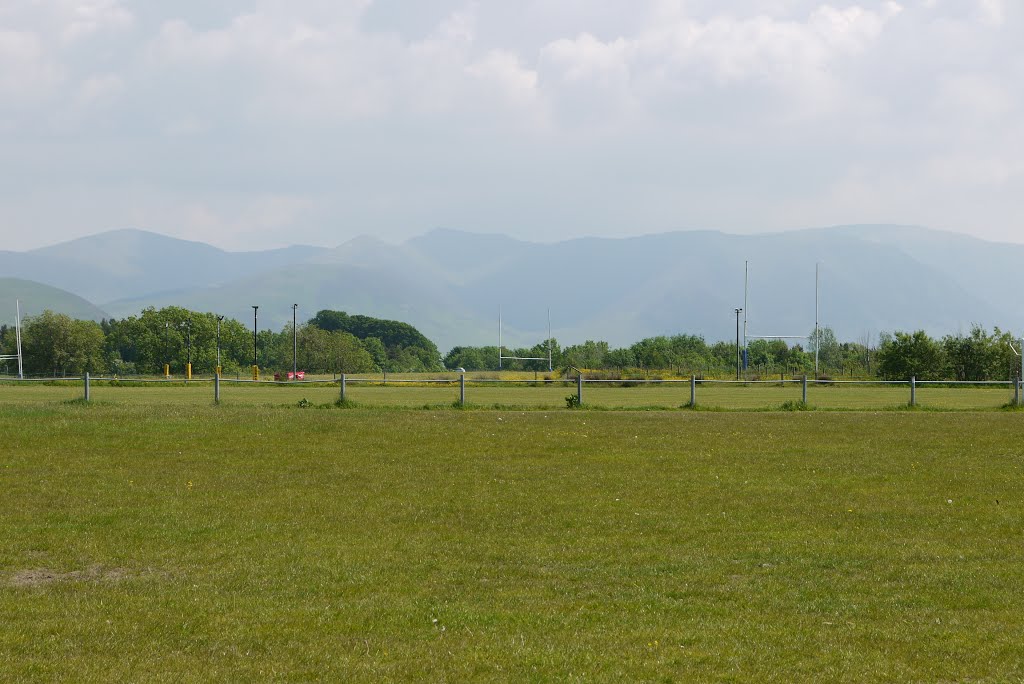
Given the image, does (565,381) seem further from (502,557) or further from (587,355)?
(587,355)

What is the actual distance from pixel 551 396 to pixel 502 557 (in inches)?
1376

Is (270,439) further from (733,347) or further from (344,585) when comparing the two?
(733,347)

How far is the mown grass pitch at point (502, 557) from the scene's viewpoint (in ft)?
25.2

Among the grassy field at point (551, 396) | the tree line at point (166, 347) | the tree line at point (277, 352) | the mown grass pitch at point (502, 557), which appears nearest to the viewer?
the mown grass pitch at point (502, 557)

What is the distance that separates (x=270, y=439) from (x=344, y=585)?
1259 centimetres

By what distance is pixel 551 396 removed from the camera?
46.5 meters

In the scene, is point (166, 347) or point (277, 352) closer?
point (166, 347)

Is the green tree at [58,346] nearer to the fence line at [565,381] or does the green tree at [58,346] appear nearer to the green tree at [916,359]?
the fence line at [565,381]

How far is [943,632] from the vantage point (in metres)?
8.28

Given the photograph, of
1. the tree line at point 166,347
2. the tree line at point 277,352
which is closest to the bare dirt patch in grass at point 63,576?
the tree line at point 277,352

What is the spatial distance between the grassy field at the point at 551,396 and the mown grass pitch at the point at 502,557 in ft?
43.6

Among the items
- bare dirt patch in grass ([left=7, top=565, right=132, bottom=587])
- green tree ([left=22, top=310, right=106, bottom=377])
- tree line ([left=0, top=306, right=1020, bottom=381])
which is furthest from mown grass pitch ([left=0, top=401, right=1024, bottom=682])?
green tree ([left=22, top=310, right=106, bottom=377])

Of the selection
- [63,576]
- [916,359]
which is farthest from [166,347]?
[63,576]

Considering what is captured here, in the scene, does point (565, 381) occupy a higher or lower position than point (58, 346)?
lower
